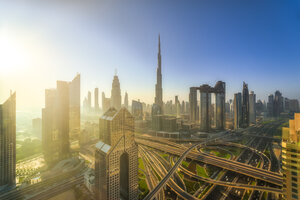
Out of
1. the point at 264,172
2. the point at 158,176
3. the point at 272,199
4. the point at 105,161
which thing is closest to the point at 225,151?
the point at 264,172

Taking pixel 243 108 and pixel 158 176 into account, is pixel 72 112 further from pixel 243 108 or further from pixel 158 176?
pixel 243 108

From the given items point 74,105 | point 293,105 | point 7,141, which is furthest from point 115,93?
point 293,105


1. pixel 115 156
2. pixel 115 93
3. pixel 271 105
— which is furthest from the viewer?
pixel 271 105

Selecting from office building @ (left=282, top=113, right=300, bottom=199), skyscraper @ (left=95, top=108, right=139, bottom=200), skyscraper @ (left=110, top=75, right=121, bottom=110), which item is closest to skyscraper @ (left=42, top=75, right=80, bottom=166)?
skyscraper @ (left=95, top=108, right=139, bottom=200)

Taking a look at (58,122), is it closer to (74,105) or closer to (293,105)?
(74,105)

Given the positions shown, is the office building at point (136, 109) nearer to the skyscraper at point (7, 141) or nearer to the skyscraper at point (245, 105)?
the skyscraper at point (7, 141)

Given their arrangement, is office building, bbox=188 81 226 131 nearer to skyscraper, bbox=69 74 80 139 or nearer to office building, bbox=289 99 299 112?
skyscraper, bbox=69 74 80 139
